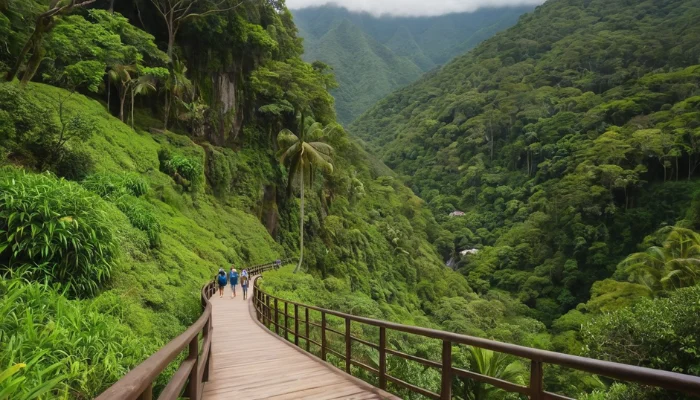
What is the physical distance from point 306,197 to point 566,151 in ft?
153

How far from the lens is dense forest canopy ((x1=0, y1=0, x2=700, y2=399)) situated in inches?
252

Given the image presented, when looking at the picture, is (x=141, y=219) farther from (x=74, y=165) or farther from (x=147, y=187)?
(x=147, y=187)

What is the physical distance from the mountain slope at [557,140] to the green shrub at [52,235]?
45.7 m

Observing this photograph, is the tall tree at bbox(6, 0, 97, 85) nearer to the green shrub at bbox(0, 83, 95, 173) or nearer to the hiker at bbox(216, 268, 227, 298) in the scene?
the green shrub at bbox(0, 83, 95, 173)

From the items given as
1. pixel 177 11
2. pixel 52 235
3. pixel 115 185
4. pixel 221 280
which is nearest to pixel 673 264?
pixel 221 280

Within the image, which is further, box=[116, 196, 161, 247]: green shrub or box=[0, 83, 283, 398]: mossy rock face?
box=[116, 196, 161, 247]: green shrub

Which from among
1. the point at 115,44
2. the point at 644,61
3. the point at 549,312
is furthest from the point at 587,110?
the point at 115,44

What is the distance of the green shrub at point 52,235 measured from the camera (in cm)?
588

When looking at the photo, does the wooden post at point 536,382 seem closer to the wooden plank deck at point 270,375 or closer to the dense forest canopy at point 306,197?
the wooden plank deck at point 270,375

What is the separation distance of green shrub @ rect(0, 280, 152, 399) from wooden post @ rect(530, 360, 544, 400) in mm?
3101

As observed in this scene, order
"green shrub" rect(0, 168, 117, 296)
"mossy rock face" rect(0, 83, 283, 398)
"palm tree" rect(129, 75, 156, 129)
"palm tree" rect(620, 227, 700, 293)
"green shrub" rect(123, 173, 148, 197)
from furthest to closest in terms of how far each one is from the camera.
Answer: "palm tree" rect(620, 227, 700, 293) → "palm tree" rect(129, 75, 156, 129) → "green shrub" rect(123, 173, 148, 197) → "mossy rock face" rect(0, 83, 283, 398) → "green shrub" rect(0, 168, 117, 296)

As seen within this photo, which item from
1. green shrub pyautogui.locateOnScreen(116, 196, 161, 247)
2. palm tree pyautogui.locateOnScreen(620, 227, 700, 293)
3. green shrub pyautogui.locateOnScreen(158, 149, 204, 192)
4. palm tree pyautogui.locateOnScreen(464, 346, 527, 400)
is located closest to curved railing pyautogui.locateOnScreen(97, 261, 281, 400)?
palm tree pyautogui.locateOnScreen(464, 346, 527, 400)

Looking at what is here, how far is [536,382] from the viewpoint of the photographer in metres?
2.58

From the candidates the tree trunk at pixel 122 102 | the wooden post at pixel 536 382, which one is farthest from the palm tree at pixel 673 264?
the tree trunk at pixel 122 102
